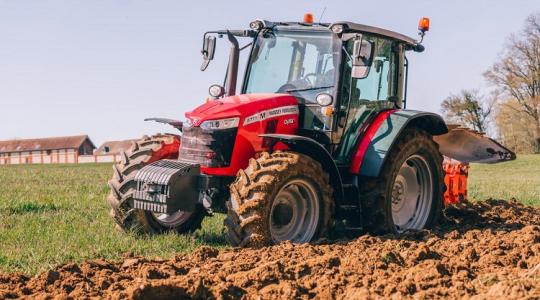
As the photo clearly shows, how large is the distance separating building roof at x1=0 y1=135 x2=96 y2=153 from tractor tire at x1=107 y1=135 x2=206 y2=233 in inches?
3260

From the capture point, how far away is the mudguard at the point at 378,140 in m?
7.33

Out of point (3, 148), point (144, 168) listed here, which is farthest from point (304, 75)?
point (3, 148)

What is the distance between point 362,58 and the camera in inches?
269

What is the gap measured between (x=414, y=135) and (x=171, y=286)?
4402mm

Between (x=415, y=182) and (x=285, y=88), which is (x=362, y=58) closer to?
(x=285, y=88)

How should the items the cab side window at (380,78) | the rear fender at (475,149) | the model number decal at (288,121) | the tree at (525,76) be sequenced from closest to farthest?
1. the model number decal at (288,121)
2. the cab side window at (380,78)
3. the rear fender at (475,149)
4. the tree at (525,76)

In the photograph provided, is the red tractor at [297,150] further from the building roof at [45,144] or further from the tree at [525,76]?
the building roof at [45,144]

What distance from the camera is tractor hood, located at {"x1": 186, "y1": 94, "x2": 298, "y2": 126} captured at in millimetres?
6871

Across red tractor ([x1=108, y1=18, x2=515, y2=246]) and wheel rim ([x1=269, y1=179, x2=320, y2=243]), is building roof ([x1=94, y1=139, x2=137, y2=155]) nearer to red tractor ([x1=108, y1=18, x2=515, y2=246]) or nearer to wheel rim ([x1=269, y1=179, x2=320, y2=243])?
red tractor ([x1=108, y1=18, x2=515, y2=246])

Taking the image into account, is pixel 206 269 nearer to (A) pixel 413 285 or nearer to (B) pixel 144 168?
(A) pixel 413 285

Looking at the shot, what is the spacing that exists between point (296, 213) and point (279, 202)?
0.98ft

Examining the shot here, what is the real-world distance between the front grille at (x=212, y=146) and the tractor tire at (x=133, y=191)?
28.5 inches

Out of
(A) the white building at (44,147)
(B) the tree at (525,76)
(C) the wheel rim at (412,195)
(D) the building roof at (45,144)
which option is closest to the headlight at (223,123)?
(C) the wheel rim at (412,195)

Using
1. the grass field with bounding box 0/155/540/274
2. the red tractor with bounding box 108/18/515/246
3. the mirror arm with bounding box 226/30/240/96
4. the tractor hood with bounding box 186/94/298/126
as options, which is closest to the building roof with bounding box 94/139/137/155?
the grass field with bounding box 0/155/540/274
